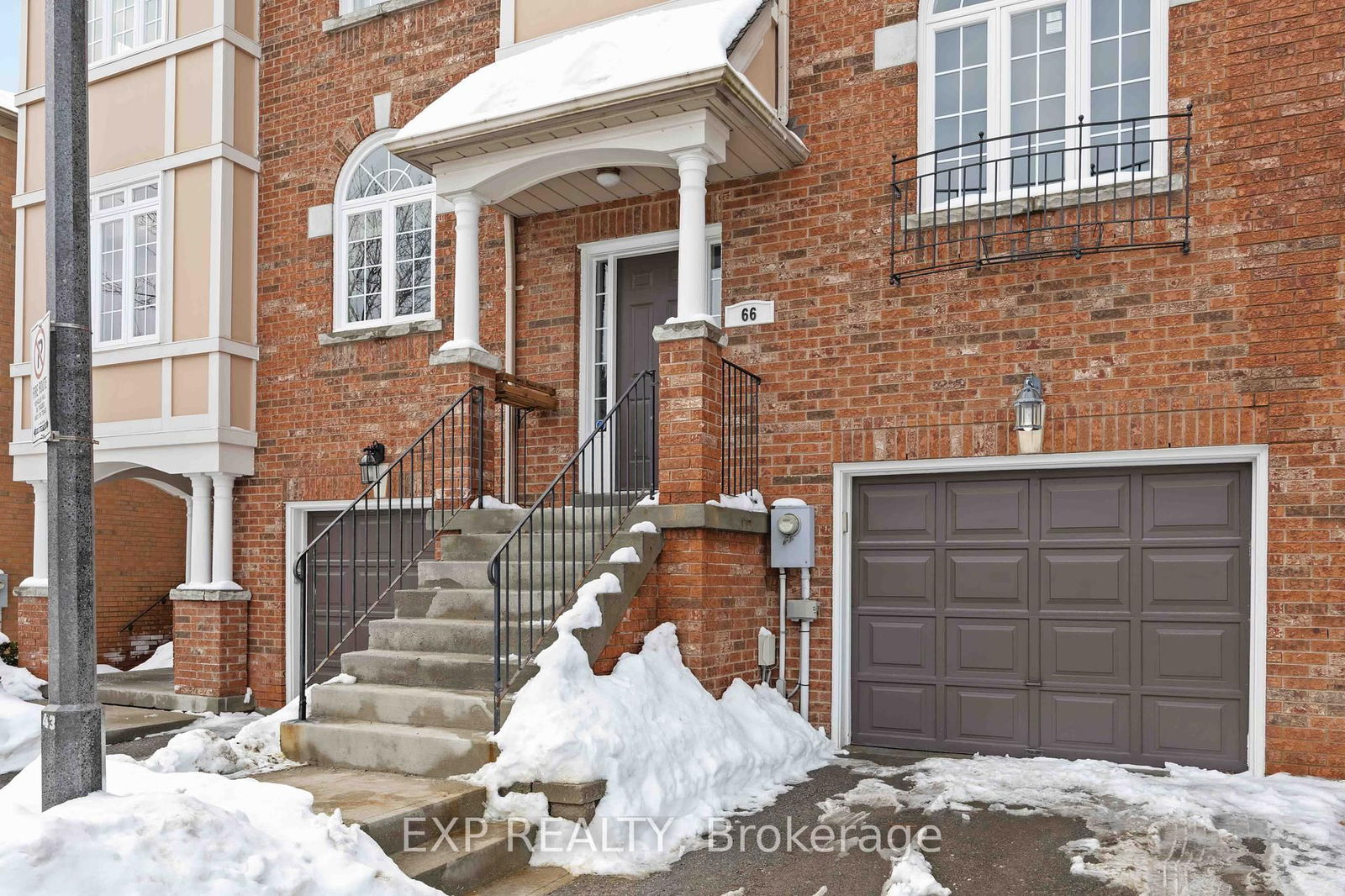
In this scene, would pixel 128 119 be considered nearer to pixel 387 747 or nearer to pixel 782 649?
pixel 387 747

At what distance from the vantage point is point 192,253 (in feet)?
32.1

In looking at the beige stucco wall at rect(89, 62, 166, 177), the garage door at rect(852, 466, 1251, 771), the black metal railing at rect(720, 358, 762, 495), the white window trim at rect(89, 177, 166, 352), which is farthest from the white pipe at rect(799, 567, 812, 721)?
the beige stucco wall at rect(89, 62, 166, 177)

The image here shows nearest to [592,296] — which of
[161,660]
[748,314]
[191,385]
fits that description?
[748,314]

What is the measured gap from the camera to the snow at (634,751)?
4.99m

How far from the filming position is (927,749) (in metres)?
7.14

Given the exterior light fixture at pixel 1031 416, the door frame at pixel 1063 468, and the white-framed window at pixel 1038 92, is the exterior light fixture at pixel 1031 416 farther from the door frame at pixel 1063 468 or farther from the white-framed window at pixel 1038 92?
the white-framed window at pixel 1038 92

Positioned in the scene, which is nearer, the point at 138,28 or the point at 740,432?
the point at 740,432

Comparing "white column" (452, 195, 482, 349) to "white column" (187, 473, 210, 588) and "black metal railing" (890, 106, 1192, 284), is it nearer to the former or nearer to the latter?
"black metal railing" (890, 106, 1192, 284)

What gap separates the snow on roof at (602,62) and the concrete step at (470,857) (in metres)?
4.47

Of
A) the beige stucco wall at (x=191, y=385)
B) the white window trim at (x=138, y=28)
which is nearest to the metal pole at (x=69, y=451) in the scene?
the beige stucco wall at (x=191, y=385)

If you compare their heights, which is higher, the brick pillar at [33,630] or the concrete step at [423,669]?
the concrete step at [423,669]

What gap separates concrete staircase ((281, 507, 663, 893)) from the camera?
18.2 feet

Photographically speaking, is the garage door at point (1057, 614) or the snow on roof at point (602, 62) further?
the snow on roof at point (602, 62)

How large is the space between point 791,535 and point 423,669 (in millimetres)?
2659
